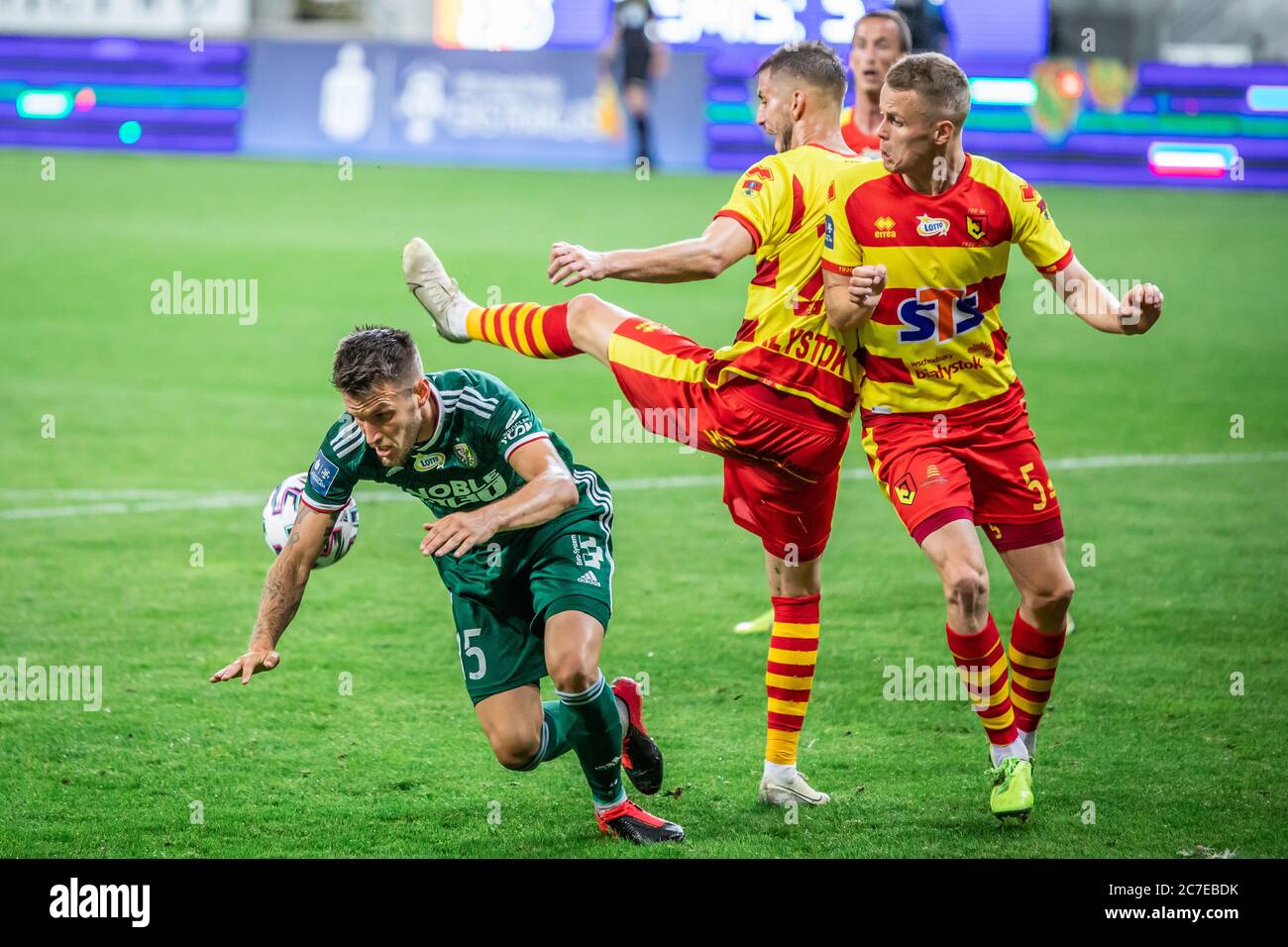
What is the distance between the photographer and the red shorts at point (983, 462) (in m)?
5.59

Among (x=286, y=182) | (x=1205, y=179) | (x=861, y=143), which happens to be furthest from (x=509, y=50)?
(x=861, y=143)

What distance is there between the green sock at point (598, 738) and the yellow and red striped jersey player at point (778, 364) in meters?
0.64

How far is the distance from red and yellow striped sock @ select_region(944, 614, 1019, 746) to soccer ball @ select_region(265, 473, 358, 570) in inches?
86.3

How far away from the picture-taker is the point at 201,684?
23.2 feet

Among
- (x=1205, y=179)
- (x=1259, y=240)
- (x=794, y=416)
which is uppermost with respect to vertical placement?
(x=1205, y=179)

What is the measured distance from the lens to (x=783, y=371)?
5715 millimetres

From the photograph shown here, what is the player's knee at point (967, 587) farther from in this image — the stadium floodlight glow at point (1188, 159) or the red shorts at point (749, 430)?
the stadium floodlight glow at point (1188, 159)

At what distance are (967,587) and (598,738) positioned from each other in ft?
4.43

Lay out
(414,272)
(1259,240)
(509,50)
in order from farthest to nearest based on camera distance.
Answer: (509,50) < (1259,240) < (414,272)

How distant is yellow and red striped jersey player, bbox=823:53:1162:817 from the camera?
5426 mm

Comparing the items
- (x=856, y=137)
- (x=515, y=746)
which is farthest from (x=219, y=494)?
(x=515, y=746)

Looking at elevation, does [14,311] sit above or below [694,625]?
above
